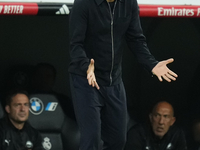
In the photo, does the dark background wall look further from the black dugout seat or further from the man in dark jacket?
the man in dark jacket

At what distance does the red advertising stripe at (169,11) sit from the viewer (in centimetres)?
529

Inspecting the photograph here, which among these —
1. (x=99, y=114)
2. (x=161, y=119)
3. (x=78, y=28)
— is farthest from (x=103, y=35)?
(x=161, y=119)

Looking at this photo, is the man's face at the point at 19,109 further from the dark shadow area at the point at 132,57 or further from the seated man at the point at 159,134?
the seated man at the point at 159,134

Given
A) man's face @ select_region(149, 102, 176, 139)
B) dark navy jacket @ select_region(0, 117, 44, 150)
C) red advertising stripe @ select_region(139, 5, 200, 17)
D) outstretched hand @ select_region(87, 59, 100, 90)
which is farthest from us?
man's face @ select_region(149, 102, 176, 139)

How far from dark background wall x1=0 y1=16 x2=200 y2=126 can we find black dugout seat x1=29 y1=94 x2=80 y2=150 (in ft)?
0.67

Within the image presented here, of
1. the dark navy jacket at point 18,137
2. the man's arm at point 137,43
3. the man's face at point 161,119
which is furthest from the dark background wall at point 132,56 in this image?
the man's arm at point 137,43

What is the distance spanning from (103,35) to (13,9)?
50.2 inches

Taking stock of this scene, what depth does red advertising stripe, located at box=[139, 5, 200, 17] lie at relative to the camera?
208 inches

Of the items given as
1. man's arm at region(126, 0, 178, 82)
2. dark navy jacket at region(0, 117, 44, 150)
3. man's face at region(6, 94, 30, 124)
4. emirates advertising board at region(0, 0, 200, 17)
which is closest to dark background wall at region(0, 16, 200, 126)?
man's face at region(6, 94, 30, 124)

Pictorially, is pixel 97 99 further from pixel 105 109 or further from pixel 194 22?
pixel 194 22

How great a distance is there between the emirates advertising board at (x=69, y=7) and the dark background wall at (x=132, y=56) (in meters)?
0.82

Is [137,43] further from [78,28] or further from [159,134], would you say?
[159,134]

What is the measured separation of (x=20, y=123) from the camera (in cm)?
578

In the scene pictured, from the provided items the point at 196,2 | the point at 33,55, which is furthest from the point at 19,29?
the point at 196,2
